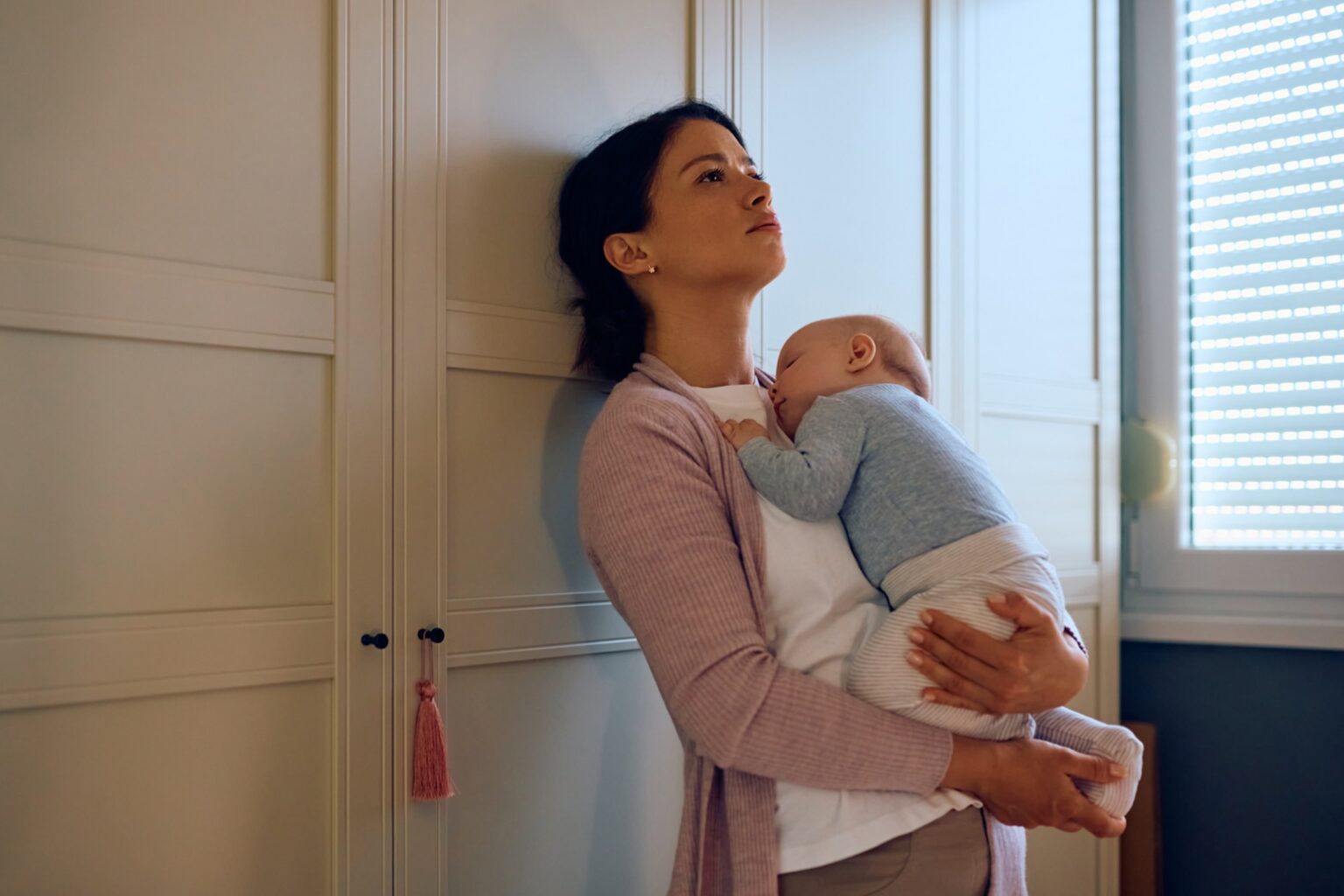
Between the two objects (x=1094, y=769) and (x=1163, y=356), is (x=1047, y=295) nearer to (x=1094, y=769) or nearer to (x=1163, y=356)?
(x=1163, y=356)

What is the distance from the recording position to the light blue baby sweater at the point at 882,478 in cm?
129

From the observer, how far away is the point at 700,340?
5.24 ft

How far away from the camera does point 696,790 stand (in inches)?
52.1

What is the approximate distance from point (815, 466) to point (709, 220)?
0.43m

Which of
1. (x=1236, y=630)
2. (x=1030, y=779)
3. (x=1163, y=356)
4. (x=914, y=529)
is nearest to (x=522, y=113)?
(x=914, y=529)

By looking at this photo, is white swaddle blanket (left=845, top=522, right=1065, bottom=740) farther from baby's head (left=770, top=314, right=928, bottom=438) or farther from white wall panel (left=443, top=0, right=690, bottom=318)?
white wall panel (left=443, top=0, right=690, bottom=318)

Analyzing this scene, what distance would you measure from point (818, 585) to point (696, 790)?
28cm

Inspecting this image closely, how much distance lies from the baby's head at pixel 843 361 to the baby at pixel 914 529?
2 centimetres

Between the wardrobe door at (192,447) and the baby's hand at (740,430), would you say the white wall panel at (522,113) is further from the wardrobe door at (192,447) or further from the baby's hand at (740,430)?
the baby's hand at (740,430)

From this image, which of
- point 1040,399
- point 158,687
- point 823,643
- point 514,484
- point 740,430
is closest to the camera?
point 158,687

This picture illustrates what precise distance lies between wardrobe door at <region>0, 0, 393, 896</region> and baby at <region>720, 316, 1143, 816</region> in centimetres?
52

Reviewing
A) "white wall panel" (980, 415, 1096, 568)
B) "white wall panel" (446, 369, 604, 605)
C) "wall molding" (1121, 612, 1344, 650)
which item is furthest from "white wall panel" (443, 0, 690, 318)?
"wall molding" (1121, 612, 1344, 650)

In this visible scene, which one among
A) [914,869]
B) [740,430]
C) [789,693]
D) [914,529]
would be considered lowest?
[914,869]

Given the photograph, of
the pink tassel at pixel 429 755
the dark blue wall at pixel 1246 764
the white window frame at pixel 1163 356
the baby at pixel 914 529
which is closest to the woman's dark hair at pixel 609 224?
the baby at pixel 914 529
